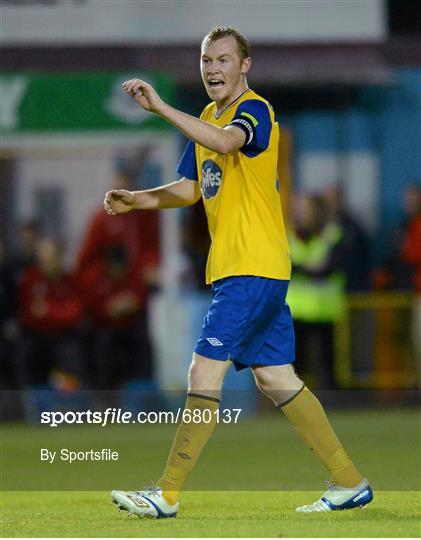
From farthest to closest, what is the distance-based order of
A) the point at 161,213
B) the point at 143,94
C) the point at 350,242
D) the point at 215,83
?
the point at 350,242 < the point at 161,213 < the point at 215,83 < the point at 143,94

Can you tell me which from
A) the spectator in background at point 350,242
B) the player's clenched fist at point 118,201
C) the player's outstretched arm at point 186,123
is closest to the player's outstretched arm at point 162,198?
the player's clenched fist at point 118,201

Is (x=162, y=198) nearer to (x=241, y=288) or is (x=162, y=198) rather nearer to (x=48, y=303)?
(x=241, y=288)

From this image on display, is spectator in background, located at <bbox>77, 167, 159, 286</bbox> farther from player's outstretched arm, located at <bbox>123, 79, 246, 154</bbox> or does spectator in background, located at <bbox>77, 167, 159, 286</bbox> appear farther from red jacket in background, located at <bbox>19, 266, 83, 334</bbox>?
player's outstretched arm, located at <bbox>123, 79, 246, 154</bbox>

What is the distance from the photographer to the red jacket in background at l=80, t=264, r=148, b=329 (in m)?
16.0

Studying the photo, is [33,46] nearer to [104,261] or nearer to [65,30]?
[65,30]

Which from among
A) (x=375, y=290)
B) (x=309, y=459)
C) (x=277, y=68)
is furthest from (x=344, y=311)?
(x=309, y=459)

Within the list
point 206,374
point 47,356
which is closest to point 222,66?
point 206,374

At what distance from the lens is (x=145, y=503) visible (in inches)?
297

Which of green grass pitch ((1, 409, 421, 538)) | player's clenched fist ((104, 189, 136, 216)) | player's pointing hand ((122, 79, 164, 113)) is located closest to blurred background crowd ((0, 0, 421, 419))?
green grass pitch ((1, 409, 421, 538))

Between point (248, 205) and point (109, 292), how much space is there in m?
8.39

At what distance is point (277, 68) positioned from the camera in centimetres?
1839

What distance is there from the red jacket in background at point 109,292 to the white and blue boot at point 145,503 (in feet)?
27.7

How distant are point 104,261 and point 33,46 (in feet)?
9.77

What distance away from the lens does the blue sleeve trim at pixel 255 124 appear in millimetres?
7648
